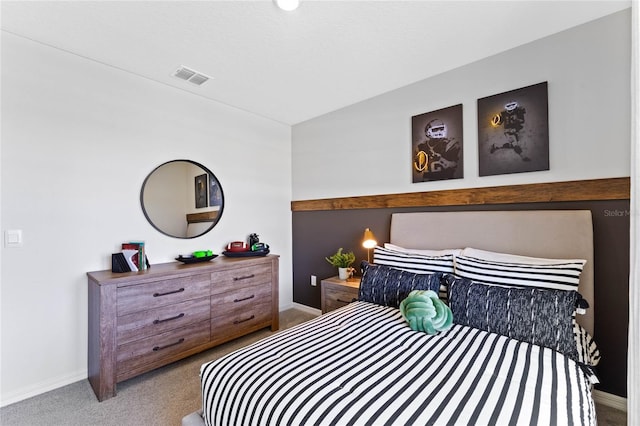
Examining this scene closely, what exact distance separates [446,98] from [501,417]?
8.00 feet

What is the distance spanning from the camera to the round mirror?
269cm

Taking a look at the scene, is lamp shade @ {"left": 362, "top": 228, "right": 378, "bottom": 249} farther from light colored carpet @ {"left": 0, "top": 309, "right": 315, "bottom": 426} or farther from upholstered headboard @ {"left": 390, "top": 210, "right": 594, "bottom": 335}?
light colored carpet @ {"left": 0, "top": 309, "right": 315, "bottom": 426}

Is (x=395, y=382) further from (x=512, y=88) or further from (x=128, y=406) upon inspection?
(x=512, y=88)

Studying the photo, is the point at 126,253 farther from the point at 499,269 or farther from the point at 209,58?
the point at 499,269

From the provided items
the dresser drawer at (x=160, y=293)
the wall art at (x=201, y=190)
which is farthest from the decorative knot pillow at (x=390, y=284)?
the wall art at (x=201, y=190)

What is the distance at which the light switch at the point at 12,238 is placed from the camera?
77.5 inches

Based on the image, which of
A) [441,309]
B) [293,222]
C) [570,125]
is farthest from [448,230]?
[293,222]

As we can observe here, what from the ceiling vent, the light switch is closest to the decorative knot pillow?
the ceiling vent

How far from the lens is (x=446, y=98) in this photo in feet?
8.47

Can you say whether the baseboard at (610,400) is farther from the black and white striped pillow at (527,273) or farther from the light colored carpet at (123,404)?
the light colored carpet at (123,404)

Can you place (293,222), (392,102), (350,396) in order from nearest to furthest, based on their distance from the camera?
(350,396), (392,102), (293,222)

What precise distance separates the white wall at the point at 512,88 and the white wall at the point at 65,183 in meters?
1.74

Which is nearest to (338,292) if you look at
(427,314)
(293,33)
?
(427,314)

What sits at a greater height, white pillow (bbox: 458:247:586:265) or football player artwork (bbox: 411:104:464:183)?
football player artwork (bbox: 411:104:464:183)
